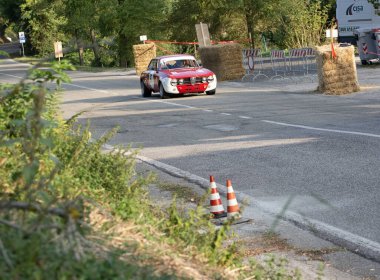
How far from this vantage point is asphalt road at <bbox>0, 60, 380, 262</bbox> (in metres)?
10.4

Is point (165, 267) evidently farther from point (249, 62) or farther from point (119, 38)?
point (119, 38)

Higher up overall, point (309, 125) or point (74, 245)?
point (74, 245)

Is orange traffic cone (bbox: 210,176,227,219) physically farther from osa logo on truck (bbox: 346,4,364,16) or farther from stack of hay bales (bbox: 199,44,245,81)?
osa logo on truck (bbox: 346,4,364,16)

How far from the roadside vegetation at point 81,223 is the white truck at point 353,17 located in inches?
1551

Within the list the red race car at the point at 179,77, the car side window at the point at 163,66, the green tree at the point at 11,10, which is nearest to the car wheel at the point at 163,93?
the red race car at the point at 179,77

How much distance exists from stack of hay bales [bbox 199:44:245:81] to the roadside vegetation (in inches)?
1120

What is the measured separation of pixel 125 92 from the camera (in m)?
34.2

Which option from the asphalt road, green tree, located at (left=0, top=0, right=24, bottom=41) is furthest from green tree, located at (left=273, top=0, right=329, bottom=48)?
green tree, located at (left=0, top=0, right=24, bottom=41)

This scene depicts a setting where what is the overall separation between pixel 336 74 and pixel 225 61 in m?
10.5

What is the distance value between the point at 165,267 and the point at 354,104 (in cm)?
1871

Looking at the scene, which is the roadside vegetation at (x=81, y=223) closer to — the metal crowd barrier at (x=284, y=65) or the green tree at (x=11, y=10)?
the metal crowd barrier at (x=284, y=65)

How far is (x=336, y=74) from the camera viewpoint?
27141 millimetres

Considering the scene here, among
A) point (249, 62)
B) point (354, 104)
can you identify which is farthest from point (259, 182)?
point (249, 62)

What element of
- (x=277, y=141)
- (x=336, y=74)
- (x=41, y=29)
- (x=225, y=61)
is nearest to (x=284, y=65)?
(x=225, y=61)
